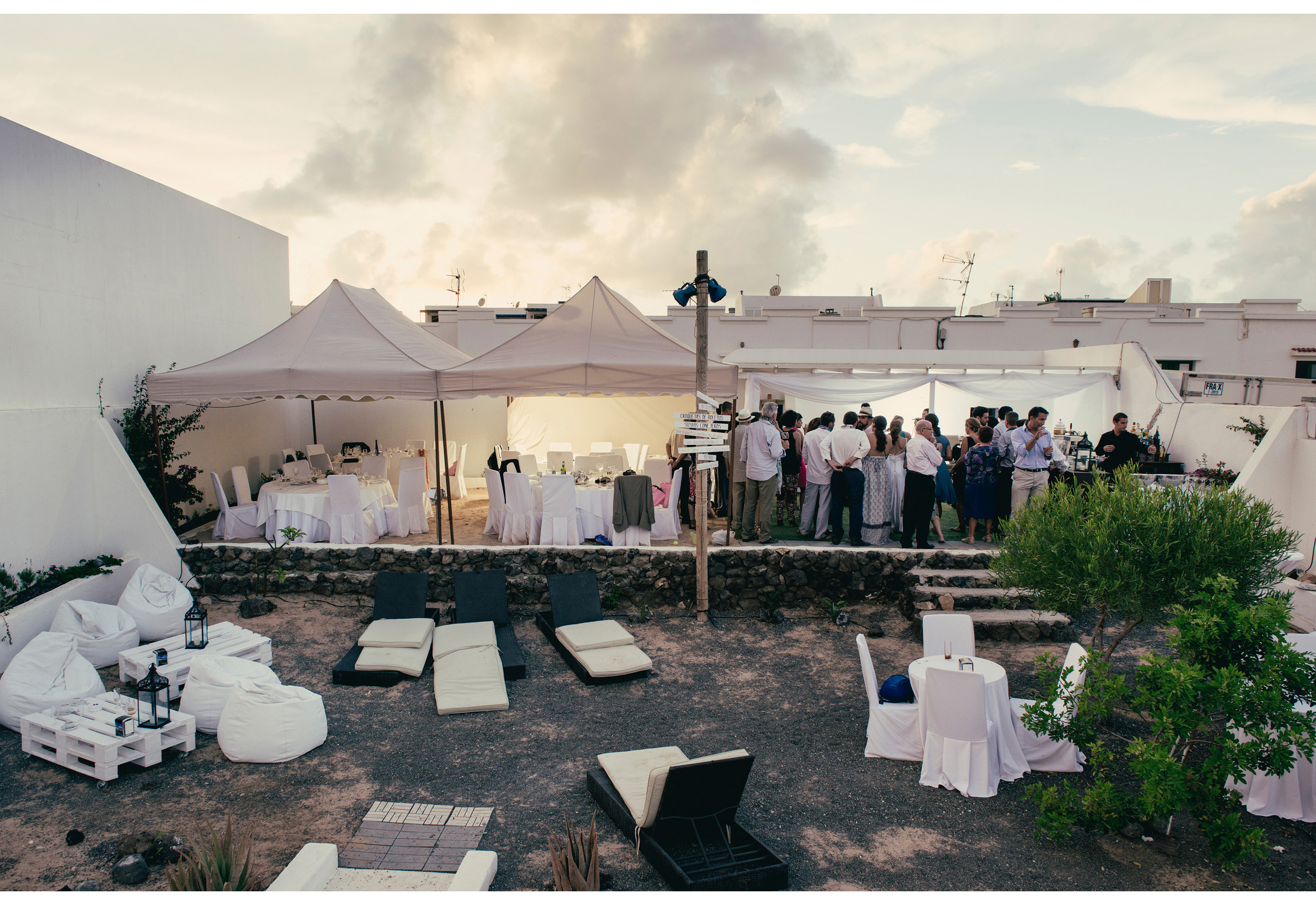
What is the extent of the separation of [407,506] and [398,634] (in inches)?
110

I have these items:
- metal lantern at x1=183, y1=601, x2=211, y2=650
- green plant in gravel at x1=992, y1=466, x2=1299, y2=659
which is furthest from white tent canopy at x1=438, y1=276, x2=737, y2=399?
green plant in gravel at x1=992, y1=466, x2=1299, y2=659

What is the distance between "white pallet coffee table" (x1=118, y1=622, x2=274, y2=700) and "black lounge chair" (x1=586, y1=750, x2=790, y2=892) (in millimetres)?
3775

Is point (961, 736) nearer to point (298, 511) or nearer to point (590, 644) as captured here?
point (590, 644)

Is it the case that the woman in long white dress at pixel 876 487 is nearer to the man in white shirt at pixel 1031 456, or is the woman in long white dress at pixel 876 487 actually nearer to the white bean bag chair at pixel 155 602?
the man in white shirt at pixel 1031 456

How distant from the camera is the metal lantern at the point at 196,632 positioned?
19.5 feet

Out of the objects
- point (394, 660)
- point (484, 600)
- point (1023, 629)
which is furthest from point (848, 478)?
point (394, 660)

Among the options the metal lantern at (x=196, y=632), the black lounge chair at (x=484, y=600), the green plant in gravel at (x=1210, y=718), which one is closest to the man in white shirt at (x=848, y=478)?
the black lounge chair at (x=484, y=600)

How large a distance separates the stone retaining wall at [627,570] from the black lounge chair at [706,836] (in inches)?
158

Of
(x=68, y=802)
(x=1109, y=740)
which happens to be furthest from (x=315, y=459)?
A: (x=1109, y=740)

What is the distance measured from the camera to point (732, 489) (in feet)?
27.2

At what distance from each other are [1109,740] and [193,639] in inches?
279

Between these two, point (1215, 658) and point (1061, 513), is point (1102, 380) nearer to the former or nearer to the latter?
point (1061, 513)

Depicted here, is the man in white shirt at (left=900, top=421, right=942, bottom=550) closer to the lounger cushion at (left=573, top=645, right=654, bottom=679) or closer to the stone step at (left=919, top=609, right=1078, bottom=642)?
the stone step at (left=919, top=609, right=1078, bottom=642)

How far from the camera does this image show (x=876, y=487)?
795 cm
